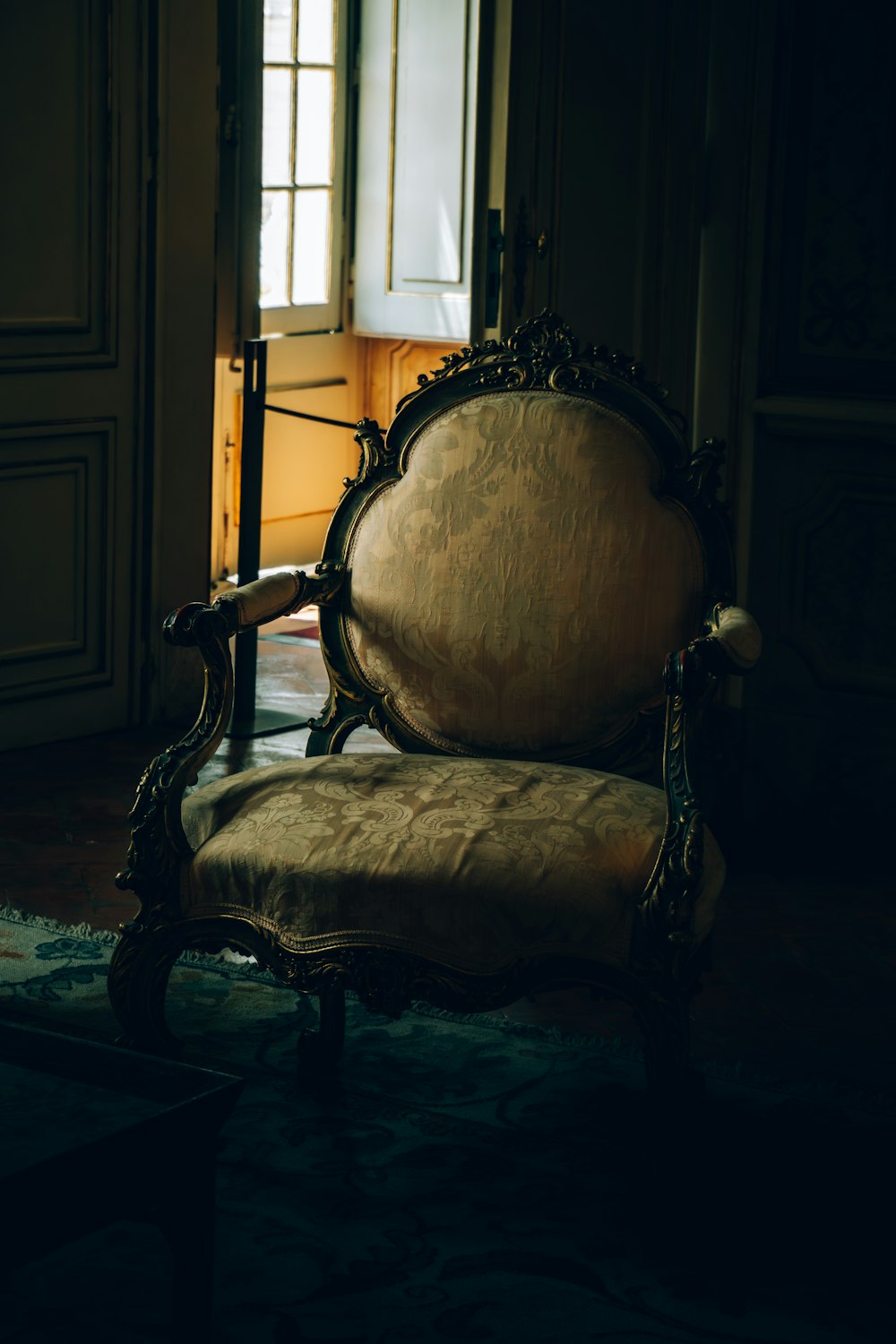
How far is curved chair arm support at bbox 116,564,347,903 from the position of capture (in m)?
2.32

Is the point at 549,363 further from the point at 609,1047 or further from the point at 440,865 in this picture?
the point at 609,1047

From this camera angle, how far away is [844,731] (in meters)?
3.89

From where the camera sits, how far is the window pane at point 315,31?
265 inches

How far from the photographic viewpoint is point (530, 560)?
8.79 ft

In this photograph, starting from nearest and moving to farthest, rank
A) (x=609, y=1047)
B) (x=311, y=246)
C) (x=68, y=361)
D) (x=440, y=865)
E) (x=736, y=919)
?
1. (x=440, y=865)
2. (x=609, y=1047)
3. (x=736, y=919)
4. (x=68, y=361)
5. (x=311, y=246)

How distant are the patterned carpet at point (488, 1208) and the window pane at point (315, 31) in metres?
4.88

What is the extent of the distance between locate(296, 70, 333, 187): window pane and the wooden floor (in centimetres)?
303

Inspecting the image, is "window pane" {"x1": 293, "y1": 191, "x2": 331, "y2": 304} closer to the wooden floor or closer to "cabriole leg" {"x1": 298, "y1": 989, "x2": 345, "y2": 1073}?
the wooden floor

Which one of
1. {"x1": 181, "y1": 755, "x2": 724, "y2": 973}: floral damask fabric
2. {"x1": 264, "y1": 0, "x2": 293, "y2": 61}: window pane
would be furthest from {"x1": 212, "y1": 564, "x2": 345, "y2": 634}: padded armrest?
{"x1": 264, "y1": 0, "x2": 293, "y2": 61}: window pane

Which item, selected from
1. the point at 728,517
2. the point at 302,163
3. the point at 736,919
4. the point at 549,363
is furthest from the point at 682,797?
the point at 302,163

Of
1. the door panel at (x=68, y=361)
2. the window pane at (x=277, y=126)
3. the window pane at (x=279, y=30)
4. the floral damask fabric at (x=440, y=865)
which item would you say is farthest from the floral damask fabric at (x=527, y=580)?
the window pane at (x=279, y=30)

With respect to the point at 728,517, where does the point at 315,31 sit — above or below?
above

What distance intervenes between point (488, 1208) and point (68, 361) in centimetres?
296

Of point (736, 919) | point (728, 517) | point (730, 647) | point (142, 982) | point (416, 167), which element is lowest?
point (736, 919)
